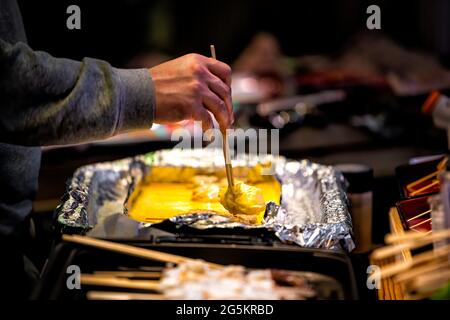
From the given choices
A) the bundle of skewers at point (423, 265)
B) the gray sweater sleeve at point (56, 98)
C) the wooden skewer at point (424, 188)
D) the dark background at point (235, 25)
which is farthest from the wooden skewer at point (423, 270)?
the dark background at point (235, 25)

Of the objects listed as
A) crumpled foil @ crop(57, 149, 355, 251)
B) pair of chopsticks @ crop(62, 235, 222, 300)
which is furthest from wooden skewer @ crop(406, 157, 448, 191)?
pair of chopsticks @ crop(62, 235, 222, 300)

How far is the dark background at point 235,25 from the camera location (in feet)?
17.6

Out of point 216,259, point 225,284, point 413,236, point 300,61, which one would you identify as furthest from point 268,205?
point 300,61

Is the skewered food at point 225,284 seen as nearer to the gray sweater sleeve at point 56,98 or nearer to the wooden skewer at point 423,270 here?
the wooden skewer at point 423,270

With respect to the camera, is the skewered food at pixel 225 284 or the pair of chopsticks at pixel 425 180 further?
the pair of chopsticks at pixel 425 180

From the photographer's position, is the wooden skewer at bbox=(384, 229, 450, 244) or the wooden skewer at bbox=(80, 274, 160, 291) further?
the wooden skewer at bbox=(80, 274, 160, 291)

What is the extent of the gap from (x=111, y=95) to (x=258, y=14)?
4278 millimetres

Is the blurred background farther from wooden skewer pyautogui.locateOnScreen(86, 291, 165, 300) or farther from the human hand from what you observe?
wooden skewer pyautogui.locateOnScreen(86, 291, 165, 300)

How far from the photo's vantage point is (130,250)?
64.6 inches

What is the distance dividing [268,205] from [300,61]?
353 cm

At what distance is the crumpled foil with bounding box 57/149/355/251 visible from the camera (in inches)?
77.3

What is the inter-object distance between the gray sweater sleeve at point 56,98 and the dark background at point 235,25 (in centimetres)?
348

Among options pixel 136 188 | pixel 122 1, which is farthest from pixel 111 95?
pixel 122 1

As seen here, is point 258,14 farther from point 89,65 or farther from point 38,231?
point 89,65
